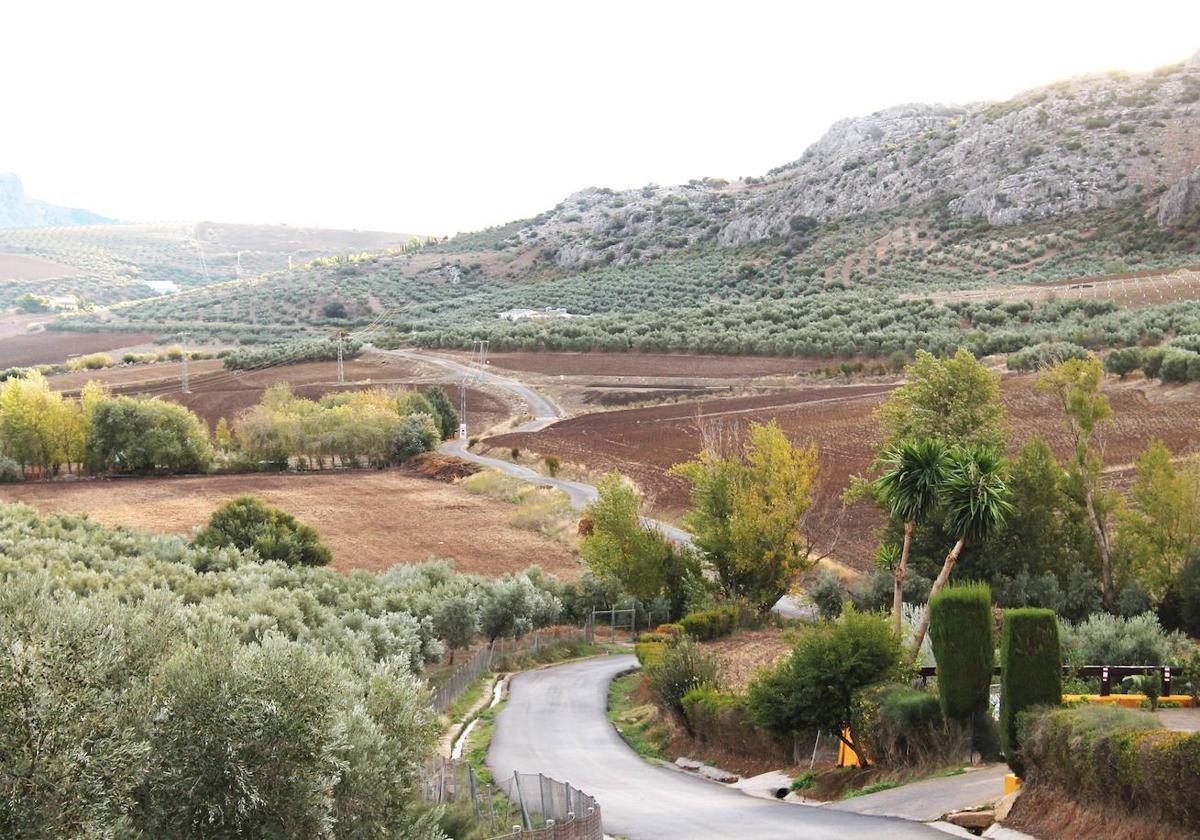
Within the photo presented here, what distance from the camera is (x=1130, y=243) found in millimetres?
135625

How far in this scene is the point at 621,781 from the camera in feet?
84.5

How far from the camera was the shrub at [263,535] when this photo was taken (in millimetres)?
48281

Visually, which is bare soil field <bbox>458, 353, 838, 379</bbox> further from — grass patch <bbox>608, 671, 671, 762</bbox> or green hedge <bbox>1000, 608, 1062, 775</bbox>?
green hedge <bbox>1000, 608, 1062, 775</bbox>

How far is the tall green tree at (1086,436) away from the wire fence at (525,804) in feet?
84.6

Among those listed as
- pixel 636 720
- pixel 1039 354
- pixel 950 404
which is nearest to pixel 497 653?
pixel 636 720

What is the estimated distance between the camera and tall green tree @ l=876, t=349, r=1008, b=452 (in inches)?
1681

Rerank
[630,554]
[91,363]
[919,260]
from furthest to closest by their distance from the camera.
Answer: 1. [919,260]
2. [91,363]
3. [630,554]

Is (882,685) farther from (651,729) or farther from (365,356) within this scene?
(365,356)

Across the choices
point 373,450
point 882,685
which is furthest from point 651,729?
point 373,450

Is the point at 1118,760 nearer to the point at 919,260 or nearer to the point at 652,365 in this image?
the point at 652,365

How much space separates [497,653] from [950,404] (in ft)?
63.3

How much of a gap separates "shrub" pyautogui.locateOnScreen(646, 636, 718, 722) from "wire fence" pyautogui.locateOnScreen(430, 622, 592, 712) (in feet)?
19.8

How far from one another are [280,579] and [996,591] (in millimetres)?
23793

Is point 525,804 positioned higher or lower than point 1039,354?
lower
